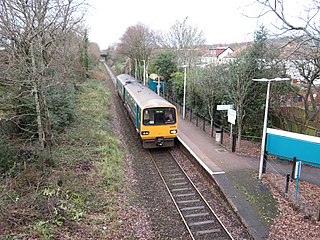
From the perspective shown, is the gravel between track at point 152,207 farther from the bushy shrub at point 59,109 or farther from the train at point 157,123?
the bushy shrub at point 59,109

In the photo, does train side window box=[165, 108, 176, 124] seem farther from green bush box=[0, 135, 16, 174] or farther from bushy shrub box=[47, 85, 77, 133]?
green bush box=[0, 135, 16, 174]

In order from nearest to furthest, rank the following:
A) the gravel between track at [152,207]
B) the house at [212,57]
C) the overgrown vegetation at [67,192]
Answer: the overgrown vegetation at [67,192]
the gravel between track at [152,207]
the house at [212,57]

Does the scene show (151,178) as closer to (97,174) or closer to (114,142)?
(97,174)

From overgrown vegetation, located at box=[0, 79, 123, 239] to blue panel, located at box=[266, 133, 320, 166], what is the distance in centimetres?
590

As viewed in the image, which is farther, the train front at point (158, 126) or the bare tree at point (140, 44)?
the bare tree at point (140, 44)

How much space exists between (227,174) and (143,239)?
4786 mm

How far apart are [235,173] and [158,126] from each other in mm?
4379

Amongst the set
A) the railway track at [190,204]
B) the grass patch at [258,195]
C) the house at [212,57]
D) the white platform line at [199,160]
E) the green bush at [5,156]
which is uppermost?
the house at [212,57]

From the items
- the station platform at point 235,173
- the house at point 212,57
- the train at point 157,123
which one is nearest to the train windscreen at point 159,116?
the train at point 157,123

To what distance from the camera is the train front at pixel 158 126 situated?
1364 cm

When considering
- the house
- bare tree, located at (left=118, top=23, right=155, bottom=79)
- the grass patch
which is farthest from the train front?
bare tree, located at (left=118, top=23, right=155, bottom=79)

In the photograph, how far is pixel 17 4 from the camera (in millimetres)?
8344

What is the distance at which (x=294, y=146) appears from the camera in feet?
33.6

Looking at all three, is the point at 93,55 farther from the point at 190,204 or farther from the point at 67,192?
the point at 190,204
